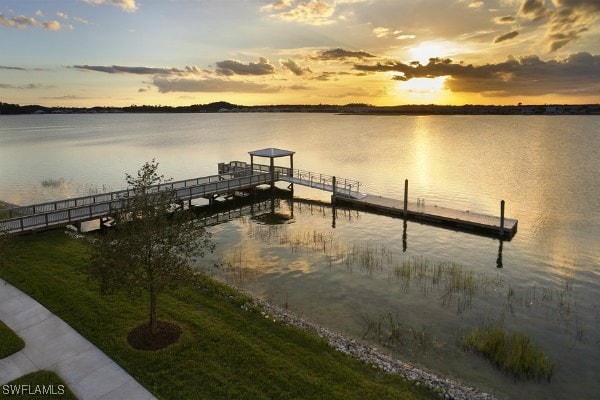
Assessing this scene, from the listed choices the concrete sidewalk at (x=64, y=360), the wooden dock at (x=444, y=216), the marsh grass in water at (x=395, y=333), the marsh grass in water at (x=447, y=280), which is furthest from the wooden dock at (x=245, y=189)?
the marsh grass in water at (x=395, y=333)

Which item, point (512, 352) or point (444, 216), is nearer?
point (512, 352)


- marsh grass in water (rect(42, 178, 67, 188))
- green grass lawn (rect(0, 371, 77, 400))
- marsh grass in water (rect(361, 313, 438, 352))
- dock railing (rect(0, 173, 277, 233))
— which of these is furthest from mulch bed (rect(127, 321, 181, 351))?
marsh grass in water (rect(42, 178, 67, 188))

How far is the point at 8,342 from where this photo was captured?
1227 centimetres

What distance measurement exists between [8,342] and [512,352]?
15906 millimetres

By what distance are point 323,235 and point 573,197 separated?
25882 millimetres

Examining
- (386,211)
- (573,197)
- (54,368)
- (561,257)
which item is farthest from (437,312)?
(573,197)

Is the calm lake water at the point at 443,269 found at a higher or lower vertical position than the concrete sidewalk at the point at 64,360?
lower

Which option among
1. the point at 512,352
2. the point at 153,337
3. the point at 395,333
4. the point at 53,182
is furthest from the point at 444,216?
the point at 53,182

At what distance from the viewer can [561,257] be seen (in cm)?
2428

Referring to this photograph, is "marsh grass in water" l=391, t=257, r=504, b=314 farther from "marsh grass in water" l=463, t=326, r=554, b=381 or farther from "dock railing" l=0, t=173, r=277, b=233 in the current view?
"dock railing" l=0, t=173, r=277, b=233

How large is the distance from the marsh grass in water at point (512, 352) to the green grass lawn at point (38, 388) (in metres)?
12.7

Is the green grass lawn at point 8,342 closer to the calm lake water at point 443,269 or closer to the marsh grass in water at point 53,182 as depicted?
the calm lake water at point 443,269

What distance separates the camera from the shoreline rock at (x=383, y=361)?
11.7 meters

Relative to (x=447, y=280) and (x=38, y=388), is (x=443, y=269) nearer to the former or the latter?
(x=447, y=280)
